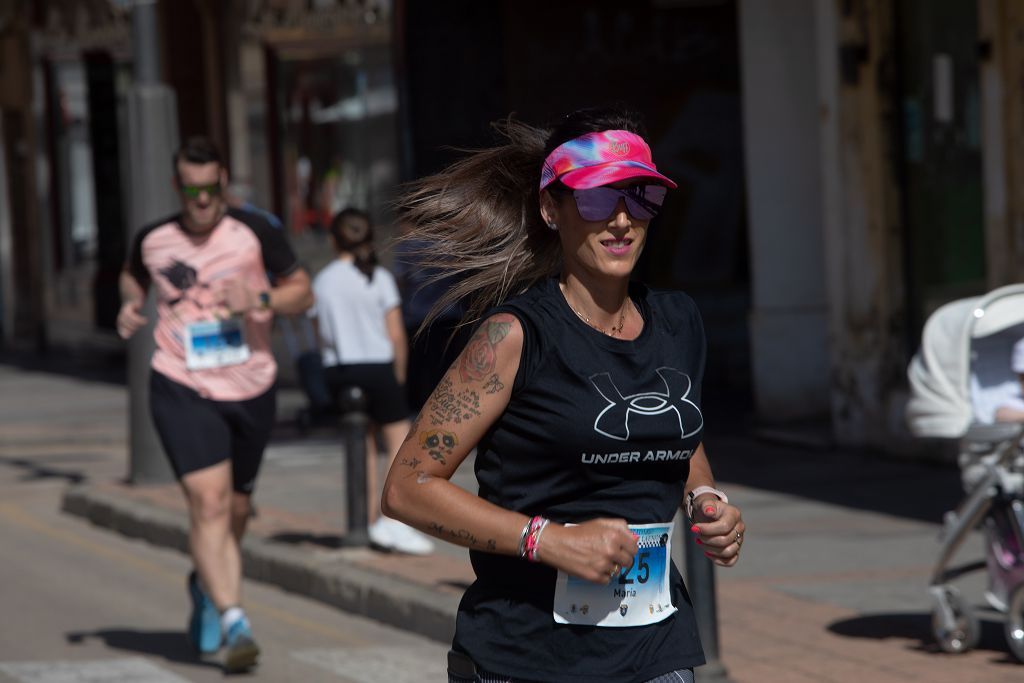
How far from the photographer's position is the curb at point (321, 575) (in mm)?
7840

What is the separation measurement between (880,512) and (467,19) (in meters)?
7.76

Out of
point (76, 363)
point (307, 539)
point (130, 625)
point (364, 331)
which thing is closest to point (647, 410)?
point (130, 625)

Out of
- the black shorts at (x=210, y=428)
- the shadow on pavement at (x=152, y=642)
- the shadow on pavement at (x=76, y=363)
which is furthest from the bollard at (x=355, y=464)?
the shadow on pavement at (x=76, y=363)

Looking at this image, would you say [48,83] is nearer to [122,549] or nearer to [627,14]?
[627,14]

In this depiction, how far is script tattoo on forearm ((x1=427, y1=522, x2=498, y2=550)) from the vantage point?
11.2ft

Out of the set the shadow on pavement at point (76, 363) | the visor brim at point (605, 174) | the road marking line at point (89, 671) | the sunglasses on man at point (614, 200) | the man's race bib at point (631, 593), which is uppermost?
the visor brim at point (605, 174)

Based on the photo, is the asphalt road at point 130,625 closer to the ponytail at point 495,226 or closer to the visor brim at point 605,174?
the ponytail at point 495,226

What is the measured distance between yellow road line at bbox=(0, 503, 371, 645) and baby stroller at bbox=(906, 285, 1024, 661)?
8.28ft

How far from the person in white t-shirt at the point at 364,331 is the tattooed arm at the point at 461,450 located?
19.5 ft

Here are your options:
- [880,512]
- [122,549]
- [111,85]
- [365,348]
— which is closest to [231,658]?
[365,348]

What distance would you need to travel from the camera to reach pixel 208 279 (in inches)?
294

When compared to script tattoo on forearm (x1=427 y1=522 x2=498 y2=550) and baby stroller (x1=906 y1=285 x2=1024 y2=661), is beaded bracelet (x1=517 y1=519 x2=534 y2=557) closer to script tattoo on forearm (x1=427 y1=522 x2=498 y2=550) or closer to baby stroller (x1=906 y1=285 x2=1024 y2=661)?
script tattoo on forearm (x1=427 y1=522 x2=498 y2=550)

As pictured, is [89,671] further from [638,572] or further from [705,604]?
[638,572]

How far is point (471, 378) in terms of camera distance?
3492mm
